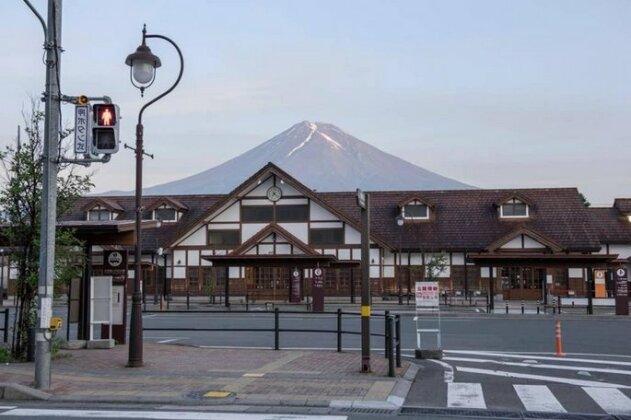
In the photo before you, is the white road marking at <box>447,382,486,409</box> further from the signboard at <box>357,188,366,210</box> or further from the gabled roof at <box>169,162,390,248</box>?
the gabled roof at <box>169,162,390,248</box>

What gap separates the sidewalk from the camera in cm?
1072

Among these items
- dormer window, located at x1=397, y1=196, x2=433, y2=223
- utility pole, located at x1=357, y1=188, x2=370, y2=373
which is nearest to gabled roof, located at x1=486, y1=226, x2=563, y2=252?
dormer window, located at x1=397, y1=196, x2=433, y2=223

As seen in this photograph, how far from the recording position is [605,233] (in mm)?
51750

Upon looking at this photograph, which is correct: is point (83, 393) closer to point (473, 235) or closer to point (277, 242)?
point (277, 242)

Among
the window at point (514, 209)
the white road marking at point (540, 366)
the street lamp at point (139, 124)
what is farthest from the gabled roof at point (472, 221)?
the street lamp at point (139, 124)

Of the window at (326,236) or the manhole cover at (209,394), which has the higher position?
the window at (326,236)

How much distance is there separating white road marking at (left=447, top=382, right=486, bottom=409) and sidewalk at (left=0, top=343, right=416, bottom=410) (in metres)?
0.71

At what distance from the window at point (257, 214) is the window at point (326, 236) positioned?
→ 2.94 metres

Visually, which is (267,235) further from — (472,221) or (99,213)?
(472,221)

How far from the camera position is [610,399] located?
1132 centimetres

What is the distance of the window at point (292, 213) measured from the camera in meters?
50.1

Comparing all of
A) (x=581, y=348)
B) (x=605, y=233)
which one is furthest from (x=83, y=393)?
(x=605, y=233)

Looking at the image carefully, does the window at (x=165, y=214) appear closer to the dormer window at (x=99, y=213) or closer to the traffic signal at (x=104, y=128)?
the dormer window at (x=99, y=213)

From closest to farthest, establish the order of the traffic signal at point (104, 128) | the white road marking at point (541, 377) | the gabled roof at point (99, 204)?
the traffic signal at point (104, 128), the white road marking at point (541, 377), the gabled roof at point (99, 204)
